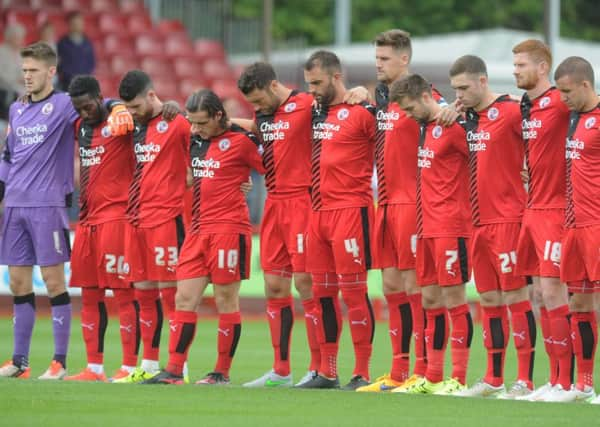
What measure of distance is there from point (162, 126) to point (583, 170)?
11.8 feet

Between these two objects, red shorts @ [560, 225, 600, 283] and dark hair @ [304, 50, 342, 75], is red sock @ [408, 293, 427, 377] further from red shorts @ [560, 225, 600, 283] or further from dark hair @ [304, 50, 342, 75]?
dark hair @ [304, 50, 342, 75]

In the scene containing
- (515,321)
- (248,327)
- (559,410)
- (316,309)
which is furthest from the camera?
(248,327)

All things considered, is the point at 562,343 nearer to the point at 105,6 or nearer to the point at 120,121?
the point at 120,121

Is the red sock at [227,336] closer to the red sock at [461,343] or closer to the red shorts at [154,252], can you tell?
the red shorts at [154,252]

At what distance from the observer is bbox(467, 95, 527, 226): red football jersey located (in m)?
11.4

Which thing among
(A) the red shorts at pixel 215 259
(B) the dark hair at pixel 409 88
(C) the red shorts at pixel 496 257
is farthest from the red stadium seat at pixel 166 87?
(C) the red shorts at pixel 496 257

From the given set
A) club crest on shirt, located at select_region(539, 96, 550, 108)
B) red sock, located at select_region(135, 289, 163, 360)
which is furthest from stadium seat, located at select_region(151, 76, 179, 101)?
club crest on shirt, located at select_region(539, 96, 550, 108)

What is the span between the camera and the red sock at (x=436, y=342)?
11.5 m

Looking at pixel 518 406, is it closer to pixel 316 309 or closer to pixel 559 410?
pixel 559 410

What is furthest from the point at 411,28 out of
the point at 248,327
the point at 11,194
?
the point at 11,194

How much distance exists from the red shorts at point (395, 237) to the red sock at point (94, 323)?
240 cm

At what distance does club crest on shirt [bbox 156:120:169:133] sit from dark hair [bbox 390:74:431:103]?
206cm

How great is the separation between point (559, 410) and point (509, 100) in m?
2.54

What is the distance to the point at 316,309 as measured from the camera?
12.2 m
